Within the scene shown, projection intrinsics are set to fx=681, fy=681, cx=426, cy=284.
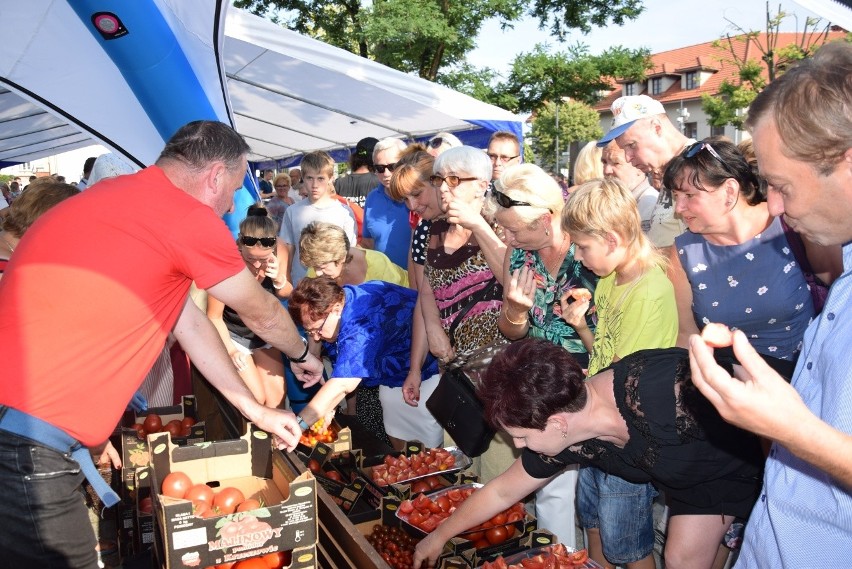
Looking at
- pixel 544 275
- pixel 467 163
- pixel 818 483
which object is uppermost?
pixel 467 163

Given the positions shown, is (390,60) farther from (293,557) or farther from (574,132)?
(574,132)

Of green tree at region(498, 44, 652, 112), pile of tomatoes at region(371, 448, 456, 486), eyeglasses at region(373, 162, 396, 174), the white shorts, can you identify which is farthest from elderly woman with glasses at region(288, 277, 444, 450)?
green tree at region(498, 44, 652, 112)

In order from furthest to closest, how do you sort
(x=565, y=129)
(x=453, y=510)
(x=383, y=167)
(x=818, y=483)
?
1. (x=565, y=129)
2. (x=383, y=167)
3. (x=453, y=510)
4. (x=818, y=483)

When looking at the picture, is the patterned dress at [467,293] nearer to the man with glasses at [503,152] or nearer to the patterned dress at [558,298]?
the patterned dress at [558,298]

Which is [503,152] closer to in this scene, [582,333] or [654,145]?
[654,145]

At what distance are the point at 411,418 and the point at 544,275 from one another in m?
1.25

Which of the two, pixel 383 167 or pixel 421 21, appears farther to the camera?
pixel 421 21

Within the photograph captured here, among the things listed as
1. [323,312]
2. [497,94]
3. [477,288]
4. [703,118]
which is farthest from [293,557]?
[703,118]

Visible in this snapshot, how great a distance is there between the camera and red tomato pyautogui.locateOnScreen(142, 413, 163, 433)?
338 centimetres

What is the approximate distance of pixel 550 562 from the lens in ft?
7.15

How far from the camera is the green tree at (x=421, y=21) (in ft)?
51.6

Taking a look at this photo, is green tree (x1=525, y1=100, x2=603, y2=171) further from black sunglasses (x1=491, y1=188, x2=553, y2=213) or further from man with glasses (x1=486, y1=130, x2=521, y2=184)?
black sunglasses (x1=491, y1=188, x2=553, y2=213)

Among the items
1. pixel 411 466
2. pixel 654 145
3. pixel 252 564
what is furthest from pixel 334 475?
pixel 654 145

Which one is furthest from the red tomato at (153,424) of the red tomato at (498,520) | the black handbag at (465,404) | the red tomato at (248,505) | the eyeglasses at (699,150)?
the eyeglasses at (699,150)
